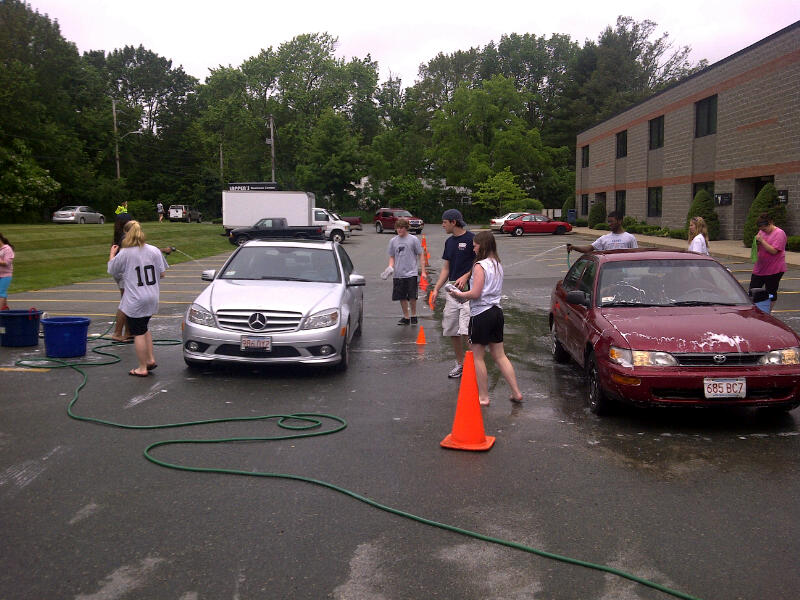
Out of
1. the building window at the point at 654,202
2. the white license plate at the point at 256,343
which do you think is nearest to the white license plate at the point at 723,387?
the white license plate at the point at 256,343

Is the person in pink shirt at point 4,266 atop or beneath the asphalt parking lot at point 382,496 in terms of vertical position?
atop

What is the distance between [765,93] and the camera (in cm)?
2669

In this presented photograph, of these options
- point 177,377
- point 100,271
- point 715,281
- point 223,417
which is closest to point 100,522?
point 223,417

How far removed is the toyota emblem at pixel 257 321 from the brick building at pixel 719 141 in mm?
22868

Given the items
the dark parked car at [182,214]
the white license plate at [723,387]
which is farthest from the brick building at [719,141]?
the dark parked car at [182,214]

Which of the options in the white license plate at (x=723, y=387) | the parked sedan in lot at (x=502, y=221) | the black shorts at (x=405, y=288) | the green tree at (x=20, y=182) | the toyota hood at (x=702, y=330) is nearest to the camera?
the white license plate at (x=723, y=387)

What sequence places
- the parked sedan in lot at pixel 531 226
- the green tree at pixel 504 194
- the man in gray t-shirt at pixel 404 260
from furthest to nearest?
the green tree at pixel 504 194 → the parked sedan in lot at pixel 531 226 → the man in gray t-shirt at pixel 404 260

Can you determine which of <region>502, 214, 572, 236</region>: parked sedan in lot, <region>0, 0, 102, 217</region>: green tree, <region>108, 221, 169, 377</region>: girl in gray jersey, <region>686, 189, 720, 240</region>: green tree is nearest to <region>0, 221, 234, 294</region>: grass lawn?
<region>108, 221, 169, 377</region>: girl in gray jersey

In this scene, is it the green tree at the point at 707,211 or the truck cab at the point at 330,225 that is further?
the truck cab at the point at 330,225

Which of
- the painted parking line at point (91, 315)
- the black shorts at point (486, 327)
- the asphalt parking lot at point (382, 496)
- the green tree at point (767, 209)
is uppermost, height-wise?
the green tree at point (767, 209)

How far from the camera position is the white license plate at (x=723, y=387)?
579cm

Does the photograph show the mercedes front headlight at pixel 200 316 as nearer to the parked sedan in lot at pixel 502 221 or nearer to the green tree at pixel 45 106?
the parked sedan in lot at pixel 502 221

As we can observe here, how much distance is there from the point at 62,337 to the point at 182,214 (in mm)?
59314

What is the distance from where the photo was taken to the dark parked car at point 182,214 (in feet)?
211
